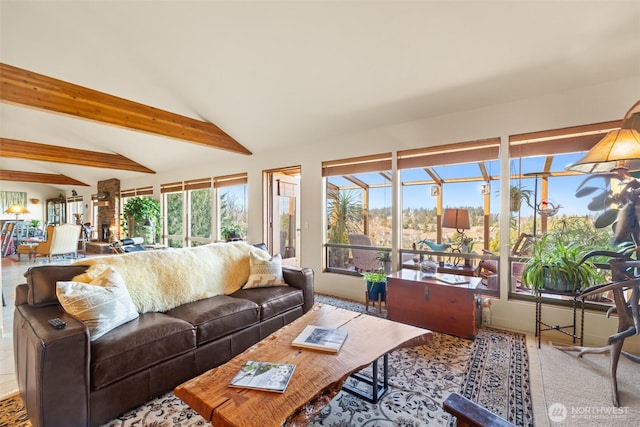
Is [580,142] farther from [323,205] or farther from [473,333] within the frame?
[323,205]

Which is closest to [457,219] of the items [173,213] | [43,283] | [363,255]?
[363,255]

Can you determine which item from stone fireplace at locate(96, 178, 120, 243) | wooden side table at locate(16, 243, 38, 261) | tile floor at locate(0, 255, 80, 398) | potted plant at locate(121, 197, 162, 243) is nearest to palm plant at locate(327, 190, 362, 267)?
tile floor at locate(0, 255, 80, 398)

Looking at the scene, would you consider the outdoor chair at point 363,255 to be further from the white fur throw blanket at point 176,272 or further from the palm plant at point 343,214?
the white fur throw blanket at point 176,272

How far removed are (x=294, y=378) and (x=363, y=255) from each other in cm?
282

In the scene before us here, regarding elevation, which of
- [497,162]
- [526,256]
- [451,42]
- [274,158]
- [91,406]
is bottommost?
[91,406]

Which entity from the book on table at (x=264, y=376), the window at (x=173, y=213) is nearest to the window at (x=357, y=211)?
the book on table at (x=264, y=376)

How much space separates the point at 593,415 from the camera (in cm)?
168

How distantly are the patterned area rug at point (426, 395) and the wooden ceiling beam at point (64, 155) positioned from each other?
20.2 ft

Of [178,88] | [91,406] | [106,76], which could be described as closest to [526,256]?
[91,406]

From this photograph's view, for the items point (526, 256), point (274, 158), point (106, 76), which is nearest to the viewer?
point (526, 256)

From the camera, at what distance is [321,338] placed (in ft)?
5.56

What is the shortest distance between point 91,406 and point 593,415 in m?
2.84

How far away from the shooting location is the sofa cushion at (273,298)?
2502mm

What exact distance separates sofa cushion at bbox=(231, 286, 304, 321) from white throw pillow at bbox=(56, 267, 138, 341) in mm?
930
